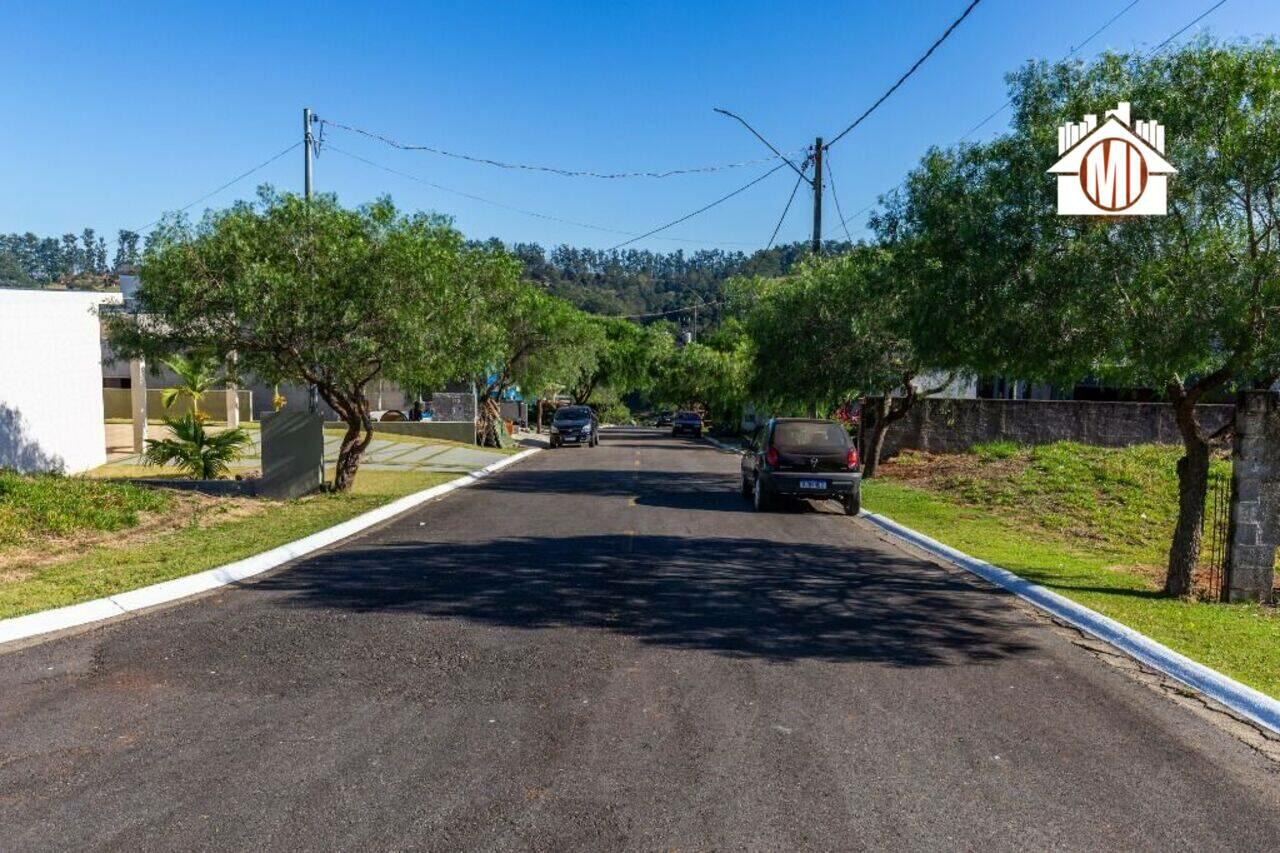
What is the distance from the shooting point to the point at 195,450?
19266mm

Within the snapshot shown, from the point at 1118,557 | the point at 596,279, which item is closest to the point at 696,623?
the point at 1118,557

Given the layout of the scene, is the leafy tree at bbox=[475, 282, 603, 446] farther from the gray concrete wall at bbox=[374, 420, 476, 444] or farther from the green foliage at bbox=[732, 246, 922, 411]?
the green foliage at bbox=[732, 246, 922, 411]

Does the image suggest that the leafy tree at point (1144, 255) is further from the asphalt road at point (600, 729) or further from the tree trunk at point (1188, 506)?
the asphalt road at point (600, 729)

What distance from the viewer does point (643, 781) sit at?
4566 mm

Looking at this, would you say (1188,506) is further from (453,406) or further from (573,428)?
(453,406)

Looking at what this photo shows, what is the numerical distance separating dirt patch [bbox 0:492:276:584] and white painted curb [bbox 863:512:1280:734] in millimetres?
9639

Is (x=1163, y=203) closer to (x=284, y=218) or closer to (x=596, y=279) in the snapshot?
(x=284, y=218)

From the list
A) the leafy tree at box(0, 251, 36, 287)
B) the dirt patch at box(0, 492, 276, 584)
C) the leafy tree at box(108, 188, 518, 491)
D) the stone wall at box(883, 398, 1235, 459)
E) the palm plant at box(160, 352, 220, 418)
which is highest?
the leafy tree at box(0, 251, 36, 287)

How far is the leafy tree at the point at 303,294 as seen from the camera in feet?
47.7

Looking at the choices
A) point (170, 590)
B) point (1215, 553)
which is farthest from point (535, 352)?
point (170, 590)

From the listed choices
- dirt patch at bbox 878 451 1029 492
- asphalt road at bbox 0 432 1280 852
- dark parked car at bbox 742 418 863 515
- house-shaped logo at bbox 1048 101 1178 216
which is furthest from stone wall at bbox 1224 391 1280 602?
dirt patch at bbox 878 451 1029 492

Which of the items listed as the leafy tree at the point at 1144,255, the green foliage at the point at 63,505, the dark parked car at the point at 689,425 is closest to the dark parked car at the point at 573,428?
the dark parked car at the point at 689,425

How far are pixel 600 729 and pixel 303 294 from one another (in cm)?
1118

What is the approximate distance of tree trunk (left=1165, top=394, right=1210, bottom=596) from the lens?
9.53 meters
